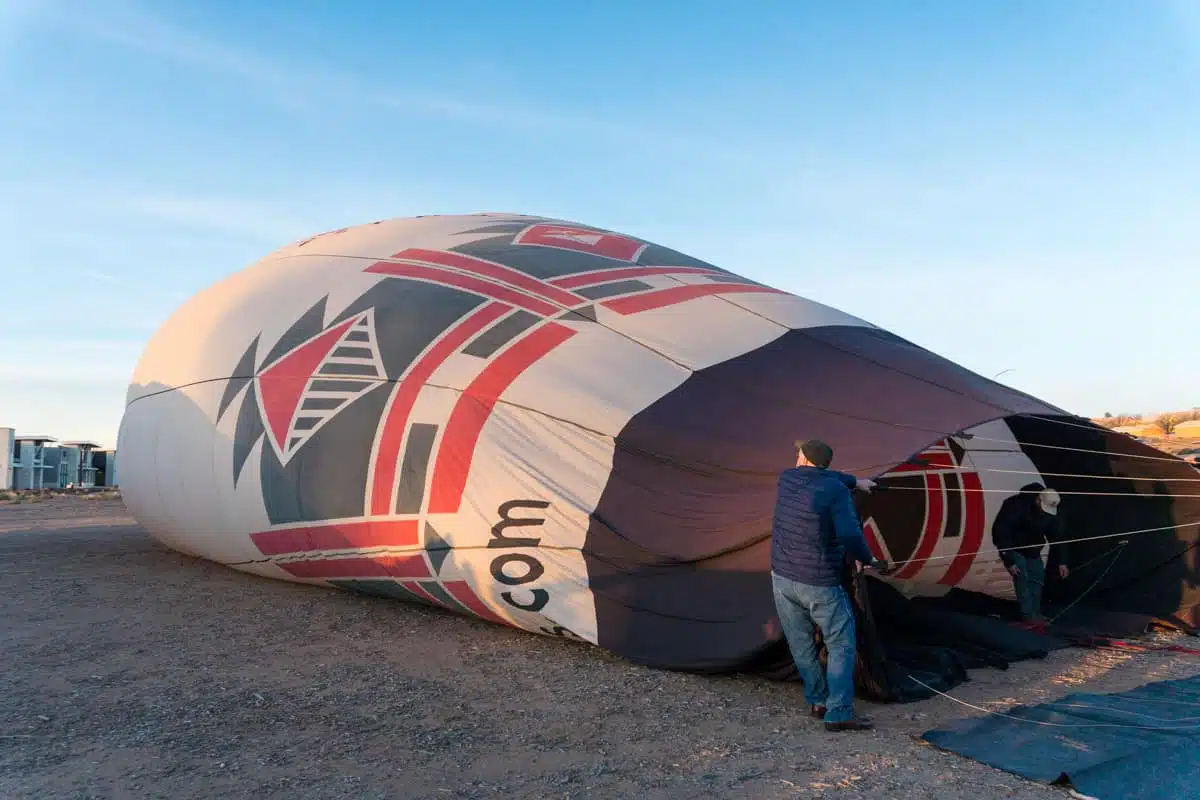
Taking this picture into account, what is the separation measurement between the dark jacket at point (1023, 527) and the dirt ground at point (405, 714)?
1.22 m

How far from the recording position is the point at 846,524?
15.3ft

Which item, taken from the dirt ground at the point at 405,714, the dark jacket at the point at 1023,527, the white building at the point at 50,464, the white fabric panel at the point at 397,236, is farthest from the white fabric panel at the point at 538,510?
the white building at the point at 50,464

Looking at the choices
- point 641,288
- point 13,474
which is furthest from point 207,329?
point 13,474

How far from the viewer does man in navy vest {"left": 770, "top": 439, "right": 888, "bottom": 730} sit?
4.64 m

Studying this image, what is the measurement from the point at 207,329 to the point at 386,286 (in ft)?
6.35

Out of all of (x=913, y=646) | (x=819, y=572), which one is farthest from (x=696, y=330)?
(x=819, y=572)

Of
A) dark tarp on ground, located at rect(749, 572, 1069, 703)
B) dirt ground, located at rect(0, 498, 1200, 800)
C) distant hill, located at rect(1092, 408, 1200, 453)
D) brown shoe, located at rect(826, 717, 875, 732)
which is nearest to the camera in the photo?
dirt ground, located at rect(0, 498, 1200, 800)

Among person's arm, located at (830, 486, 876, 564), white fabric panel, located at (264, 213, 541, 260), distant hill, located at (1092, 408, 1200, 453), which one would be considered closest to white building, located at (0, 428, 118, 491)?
white fabric panel, located at (264, 213, 541, 260)

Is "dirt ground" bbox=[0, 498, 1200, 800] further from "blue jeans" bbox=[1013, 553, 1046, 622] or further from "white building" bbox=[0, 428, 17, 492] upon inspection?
"white building" bbox=[0, 428, 17, 492]

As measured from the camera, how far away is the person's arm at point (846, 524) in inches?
184

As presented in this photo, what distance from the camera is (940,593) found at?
7.55 meters

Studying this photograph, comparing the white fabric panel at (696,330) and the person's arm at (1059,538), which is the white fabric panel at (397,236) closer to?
Result: the white fabric panel at (696,330)

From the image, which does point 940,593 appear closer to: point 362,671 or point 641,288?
point 641,288

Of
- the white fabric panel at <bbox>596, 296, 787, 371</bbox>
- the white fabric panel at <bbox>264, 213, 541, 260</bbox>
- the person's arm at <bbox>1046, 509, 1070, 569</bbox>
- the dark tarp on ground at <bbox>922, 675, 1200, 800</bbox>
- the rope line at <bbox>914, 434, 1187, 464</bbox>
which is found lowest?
the dark tarp on ground at <bbox>922, 675, 1200, 800</bbox>
